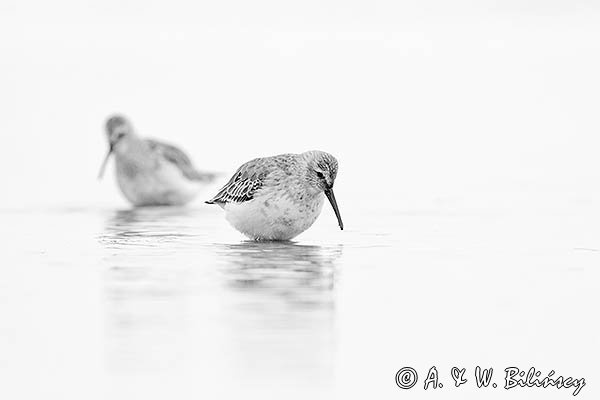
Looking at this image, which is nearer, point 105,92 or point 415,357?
point 415,357

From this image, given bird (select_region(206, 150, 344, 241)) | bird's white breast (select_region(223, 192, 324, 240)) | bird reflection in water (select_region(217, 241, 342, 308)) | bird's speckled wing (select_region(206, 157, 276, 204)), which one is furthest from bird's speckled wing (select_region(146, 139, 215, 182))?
bird reflection in water (select_region(217, 241, 342, 308))

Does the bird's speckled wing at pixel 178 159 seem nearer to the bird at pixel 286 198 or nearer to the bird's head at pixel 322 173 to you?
the bird at pixel 286 198

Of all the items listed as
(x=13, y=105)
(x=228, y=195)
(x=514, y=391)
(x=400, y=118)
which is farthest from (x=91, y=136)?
Answer: (x=514, y=391)

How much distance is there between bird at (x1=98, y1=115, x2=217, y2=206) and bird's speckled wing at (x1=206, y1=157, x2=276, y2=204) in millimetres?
3522

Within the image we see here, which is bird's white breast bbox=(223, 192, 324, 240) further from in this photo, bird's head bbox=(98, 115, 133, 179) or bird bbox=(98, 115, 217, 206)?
bird's head bbox=(98, 115, 133, 179)

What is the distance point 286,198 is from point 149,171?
4878mm

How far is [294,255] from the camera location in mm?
9891

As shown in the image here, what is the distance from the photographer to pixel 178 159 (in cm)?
1579

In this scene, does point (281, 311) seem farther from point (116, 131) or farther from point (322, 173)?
point (116, 131)

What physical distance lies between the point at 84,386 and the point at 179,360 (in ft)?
1.72

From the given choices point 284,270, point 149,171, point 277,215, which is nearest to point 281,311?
point 284,270

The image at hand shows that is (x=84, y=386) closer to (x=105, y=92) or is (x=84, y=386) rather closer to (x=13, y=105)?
(x=13, y=105)

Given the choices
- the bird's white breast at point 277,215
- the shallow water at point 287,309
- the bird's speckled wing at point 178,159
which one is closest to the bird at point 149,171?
the bird's speckled wing at point 178,159

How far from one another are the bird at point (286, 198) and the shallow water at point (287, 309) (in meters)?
0.19
